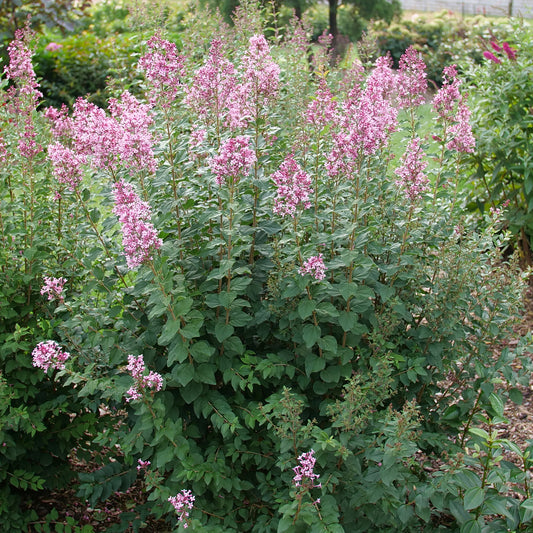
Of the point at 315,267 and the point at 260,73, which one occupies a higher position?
the point at 260,73

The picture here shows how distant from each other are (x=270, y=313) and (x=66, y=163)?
1.03 metres

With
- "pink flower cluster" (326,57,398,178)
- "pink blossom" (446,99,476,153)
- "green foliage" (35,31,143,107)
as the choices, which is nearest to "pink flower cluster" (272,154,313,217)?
"pink flower cluster" (326,57,398,178)

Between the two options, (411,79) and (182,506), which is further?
(411,79)

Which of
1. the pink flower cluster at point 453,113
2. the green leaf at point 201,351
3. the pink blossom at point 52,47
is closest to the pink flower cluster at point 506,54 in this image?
the pink flower cluster at point 453,113

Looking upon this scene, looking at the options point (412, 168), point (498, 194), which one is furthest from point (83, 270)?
point (498, 194)

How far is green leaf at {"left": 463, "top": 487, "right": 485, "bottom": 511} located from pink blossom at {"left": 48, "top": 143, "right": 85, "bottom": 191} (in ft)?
6.34

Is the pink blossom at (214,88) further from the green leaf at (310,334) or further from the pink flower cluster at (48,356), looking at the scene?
the pink flower cluster at (48,356)

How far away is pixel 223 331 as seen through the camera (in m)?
2.45

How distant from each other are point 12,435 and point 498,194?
4044mm

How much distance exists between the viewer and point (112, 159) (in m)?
2.60

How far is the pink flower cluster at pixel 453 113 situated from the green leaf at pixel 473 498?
1606 mm

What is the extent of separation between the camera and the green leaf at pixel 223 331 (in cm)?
243

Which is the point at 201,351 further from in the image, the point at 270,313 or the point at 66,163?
the point at 66,163

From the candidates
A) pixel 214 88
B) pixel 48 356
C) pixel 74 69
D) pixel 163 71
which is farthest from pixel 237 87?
pixel 74 69
